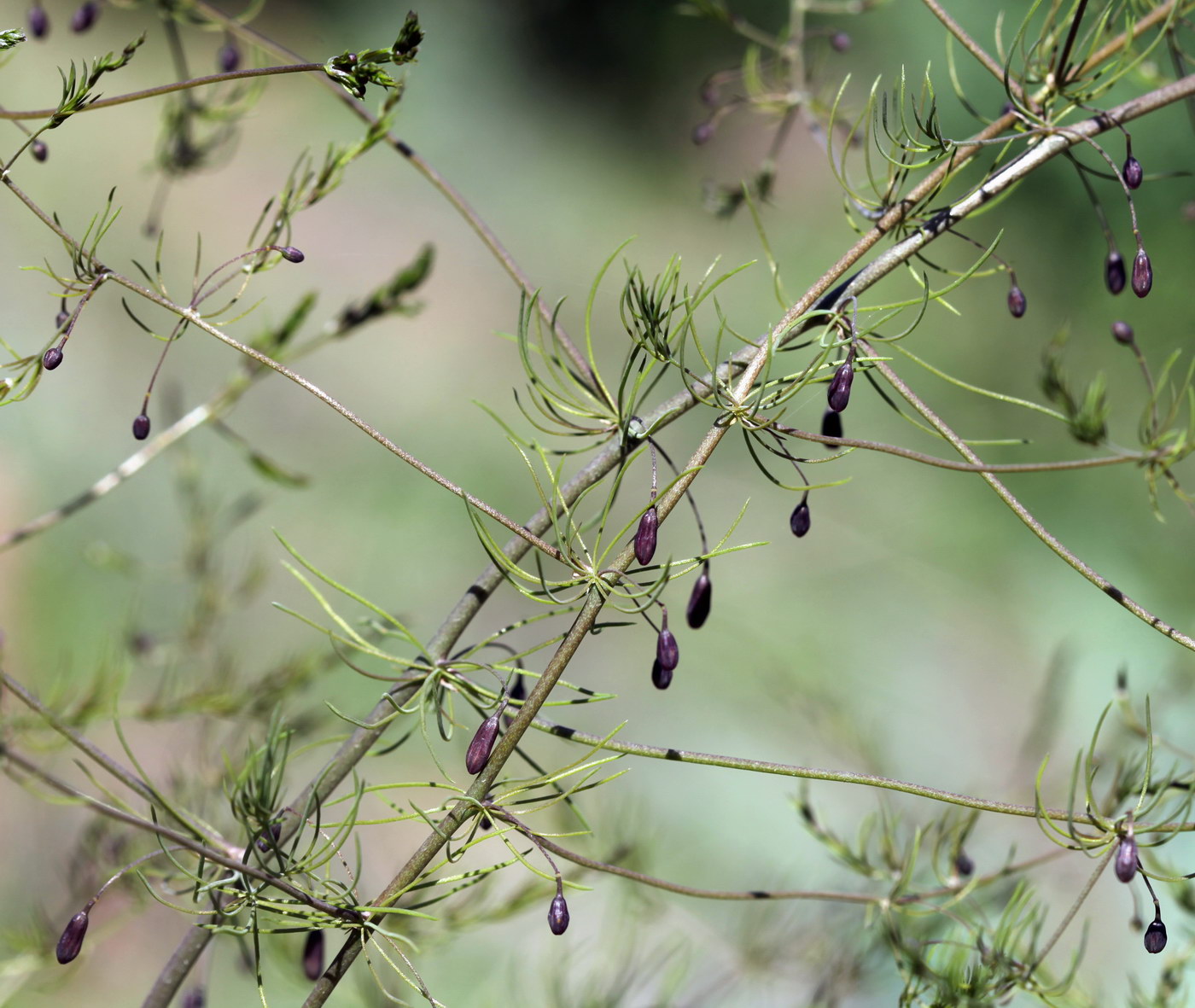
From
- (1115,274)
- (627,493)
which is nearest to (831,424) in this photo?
(1115,274)

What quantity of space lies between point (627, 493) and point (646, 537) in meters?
1.51

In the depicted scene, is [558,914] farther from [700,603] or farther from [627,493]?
[627,493]

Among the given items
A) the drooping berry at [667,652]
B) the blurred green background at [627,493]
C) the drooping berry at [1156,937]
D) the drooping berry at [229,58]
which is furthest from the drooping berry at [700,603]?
the blurred green background at [627,493]

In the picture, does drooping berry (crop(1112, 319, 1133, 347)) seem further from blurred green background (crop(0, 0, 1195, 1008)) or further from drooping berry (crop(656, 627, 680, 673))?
blurred green background (crop(0, 0, 1195, 1008))

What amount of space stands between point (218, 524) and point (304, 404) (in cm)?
46

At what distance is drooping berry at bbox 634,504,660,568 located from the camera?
236mm

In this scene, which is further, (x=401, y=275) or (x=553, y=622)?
(x=553, y=622)

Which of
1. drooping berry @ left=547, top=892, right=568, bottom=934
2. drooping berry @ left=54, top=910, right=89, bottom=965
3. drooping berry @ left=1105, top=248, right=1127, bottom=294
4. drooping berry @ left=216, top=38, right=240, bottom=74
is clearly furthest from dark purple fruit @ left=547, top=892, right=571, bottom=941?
drooping berry @ left=216, top=38, right=240, bottom=74

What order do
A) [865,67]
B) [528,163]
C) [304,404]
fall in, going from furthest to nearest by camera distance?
[528,163] < [865,67] < [304,404]

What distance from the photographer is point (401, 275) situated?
0.46 meters

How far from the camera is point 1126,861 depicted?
0.79 feet

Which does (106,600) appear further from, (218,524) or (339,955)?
(339,955)

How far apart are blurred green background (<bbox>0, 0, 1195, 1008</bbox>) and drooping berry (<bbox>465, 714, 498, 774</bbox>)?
534 mm

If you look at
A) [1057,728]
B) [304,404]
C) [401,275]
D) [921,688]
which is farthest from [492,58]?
[401,275]
